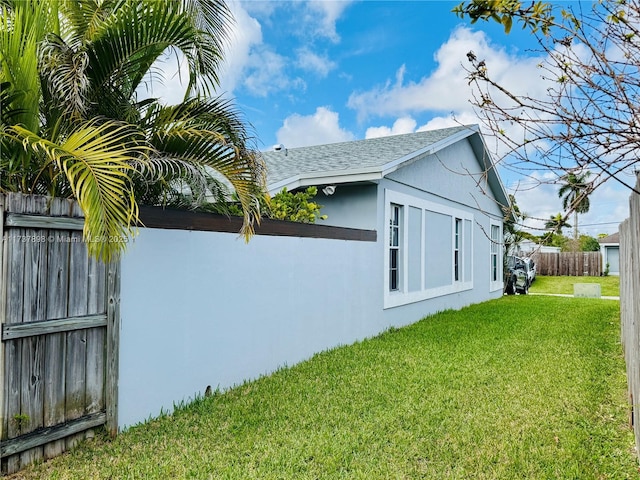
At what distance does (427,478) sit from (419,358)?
142 inches

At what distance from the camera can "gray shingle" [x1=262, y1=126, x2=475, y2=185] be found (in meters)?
8.69

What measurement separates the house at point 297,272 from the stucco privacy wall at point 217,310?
1 centimetres

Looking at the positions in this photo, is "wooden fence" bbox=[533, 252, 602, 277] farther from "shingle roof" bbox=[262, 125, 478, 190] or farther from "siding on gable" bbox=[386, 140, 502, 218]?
"shingle roof" bbox=[262, 125, 478, 190]

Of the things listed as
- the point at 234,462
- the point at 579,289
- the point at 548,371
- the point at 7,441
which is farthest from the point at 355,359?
the point at 579,289

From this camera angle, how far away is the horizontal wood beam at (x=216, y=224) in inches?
176

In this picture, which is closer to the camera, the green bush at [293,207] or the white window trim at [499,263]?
the green bush at [293,207]

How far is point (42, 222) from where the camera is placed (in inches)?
140

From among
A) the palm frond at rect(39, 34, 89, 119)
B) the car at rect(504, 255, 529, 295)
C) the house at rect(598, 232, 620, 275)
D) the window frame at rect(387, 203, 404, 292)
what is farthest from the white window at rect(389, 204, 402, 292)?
the house at rect(598, 232, 620, 275)

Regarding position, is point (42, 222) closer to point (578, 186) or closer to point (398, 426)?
point (398, 426)

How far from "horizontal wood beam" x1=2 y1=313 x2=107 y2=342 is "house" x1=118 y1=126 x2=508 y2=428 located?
0.28 meters

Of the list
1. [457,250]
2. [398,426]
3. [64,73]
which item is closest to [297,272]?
[398,426]

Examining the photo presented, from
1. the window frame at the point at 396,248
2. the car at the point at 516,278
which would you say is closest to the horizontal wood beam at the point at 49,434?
the window frame at the point at 396,248

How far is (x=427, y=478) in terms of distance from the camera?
335 cm

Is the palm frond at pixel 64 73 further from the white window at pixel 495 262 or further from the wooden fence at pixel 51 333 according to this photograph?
the white window at pixel 495 262
